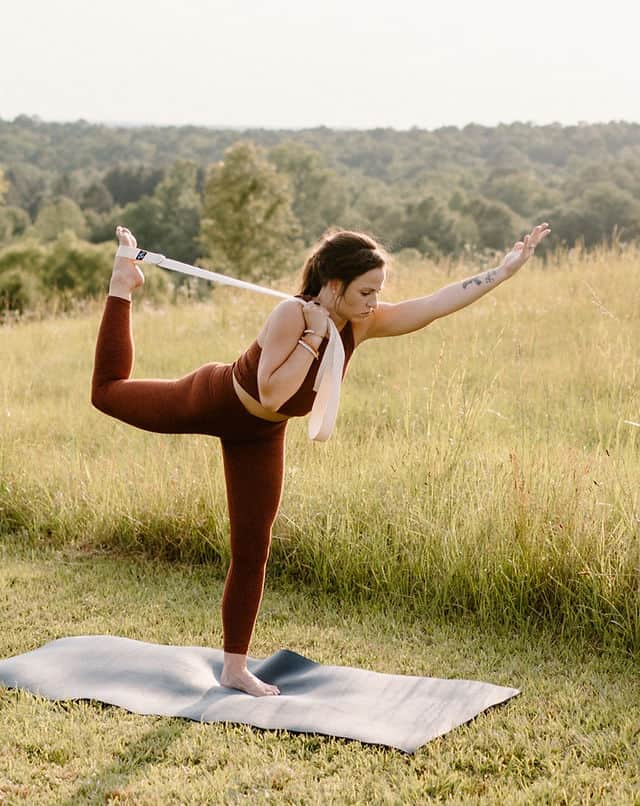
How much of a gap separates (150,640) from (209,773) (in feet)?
4.56

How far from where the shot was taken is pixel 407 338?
30.5 feet

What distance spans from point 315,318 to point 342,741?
1.46m

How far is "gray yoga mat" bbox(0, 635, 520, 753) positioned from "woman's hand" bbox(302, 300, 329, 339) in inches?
54.7

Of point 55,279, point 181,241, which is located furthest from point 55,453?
point 181,241

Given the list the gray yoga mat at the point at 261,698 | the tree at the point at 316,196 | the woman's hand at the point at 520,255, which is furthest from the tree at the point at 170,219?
the woman's hand at the point at 520,255

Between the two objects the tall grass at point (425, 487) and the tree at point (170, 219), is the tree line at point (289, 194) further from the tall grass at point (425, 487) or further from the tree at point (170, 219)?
the tall grass at point (425, 487)

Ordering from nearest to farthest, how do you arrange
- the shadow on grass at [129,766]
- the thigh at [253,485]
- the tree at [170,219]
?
the shadow on grass at [129,766] < the thigh at [253,485] < the tree at [170,219]

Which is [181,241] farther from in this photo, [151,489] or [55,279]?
[151,489]

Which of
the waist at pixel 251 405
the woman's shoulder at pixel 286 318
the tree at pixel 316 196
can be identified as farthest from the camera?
the tree at pixel 316 196

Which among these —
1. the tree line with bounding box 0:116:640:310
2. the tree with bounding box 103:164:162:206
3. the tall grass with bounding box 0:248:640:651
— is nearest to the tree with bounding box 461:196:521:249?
the tree line with bounding box 0:116:640:310

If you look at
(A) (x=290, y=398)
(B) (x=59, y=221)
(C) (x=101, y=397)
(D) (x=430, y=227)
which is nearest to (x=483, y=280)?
(A) (x=290, y=398)

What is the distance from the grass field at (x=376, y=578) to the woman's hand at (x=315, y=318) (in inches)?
55.9

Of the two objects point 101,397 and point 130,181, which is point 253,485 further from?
point 130,181

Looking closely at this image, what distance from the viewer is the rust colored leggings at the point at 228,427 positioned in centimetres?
361
